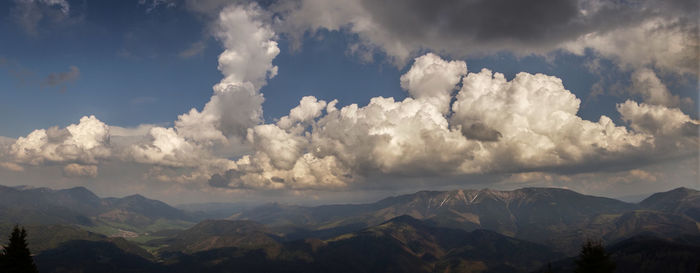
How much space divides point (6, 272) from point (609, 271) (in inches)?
3476

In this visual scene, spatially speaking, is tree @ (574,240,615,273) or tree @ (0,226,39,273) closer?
tree @ (574,240,615,273)

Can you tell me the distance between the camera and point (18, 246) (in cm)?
6191

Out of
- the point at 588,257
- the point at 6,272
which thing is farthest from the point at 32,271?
the point at 588,257

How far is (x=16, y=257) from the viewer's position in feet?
200

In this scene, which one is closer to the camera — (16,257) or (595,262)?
(595,262)

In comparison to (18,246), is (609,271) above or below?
below

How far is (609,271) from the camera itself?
53188mm

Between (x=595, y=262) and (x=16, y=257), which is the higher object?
(x=16, y=257)

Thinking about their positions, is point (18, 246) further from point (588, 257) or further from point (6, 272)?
point (588, 257)

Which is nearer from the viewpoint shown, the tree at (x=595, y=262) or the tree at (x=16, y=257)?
the tree at (x=595, y=262)

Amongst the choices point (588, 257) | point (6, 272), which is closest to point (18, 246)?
point (6, 272)

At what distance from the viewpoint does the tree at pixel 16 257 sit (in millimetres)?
60031

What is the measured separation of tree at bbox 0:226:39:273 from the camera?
60031 mm

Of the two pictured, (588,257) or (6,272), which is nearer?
(588,257)
